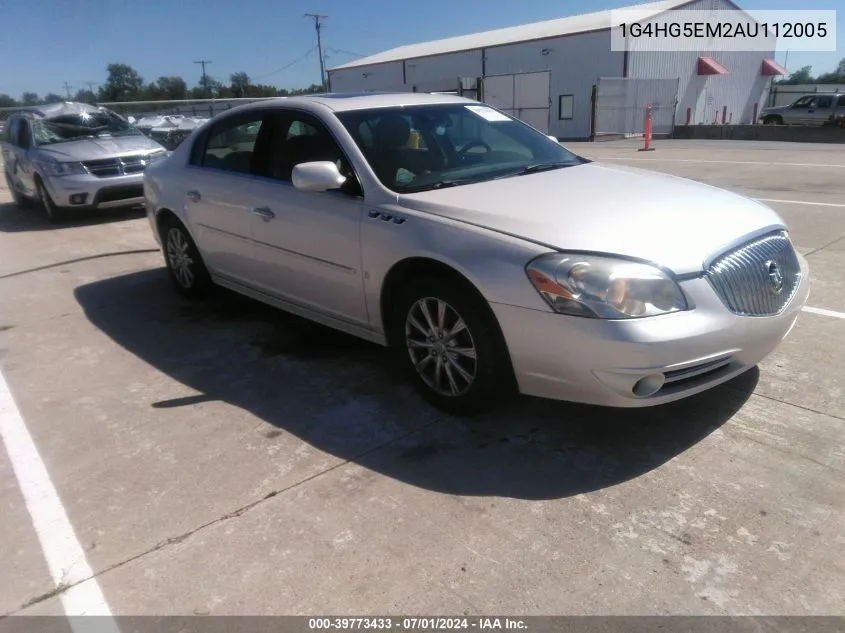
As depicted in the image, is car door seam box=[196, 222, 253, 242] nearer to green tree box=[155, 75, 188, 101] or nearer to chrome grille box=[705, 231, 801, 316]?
chrome grille box=[705, 231, 801, 316]

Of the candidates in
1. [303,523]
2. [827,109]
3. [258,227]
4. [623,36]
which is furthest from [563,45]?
[303,523]

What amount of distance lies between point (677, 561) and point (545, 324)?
1046 millimetres

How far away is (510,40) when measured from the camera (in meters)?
34.4

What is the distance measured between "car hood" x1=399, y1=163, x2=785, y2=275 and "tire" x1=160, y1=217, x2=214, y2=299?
2.54m

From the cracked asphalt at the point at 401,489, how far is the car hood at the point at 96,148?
19.4ft

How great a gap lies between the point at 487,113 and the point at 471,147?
0.60 metres

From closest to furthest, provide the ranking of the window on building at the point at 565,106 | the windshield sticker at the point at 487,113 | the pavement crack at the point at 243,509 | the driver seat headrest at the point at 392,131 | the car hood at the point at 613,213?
the pavement crack at the point at 243,509
the car hood at the point at 613,213
the driver seat headrest at the point at 392,131
the windshield sticker at the point at 487,113
the window on building at the point at 565,106

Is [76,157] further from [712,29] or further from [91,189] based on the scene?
[712,29]

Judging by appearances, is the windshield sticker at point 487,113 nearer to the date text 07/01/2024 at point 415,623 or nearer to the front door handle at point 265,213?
the front door handle at point 265,213

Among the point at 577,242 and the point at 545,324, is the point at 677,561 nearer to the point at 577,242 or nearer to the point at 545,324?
the point at 545,324

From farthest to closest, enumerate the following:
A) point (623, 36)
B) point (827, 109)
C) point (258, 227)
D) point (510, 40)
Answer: point (510, 40) < point (623, 36) < point (827, 109) < point (258, 227)

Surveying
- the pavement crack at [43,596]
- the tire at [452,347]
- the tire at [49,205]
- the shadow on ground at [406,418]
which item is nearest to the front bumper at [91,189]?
the tire at [49,205]

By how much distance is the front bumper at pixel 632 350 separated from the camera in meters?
2.71

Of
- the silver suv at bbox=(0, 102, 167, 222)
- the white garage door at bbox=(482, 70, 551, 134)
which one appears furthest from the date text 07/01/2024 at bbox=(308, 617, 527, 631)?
the white garage door at bbox=(482, 70, 551, 134)
